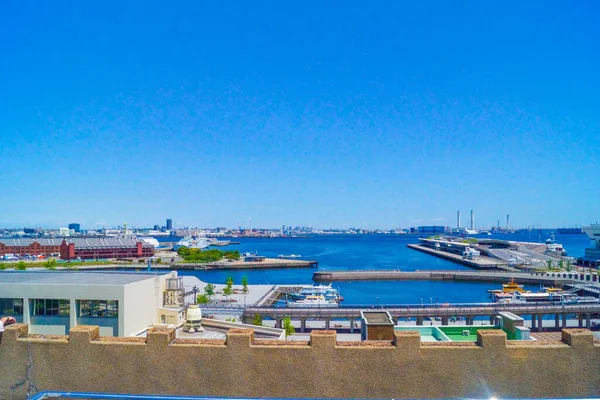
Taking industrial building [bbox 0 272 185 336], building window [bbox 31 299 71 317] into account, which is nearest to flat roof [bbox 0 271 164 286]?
industrial building [bbox 0 272 185 336]

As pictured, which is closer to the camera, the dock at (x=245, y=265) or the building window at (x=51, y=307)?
the building window at (x=51, y=307)

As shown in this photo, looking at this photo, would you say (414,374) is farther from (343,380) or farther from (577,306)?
(577,306)

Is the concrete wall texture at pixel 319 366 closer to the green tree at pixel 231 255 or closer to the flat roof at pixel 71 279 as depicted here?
the flat roof at pixel 71 279

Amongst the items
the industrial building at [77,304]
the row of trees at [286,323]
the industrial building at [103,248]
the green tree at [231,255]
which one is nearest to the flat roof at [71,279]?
the industrial building at [77,304]

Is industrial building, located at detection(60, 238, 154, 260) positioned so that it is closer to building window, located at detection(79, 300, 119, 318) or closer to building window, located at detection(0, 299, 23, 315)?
building window, located at detection(0, 299, 23, 315)

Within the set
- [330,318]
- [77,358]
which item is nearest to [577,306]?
[330,318]
